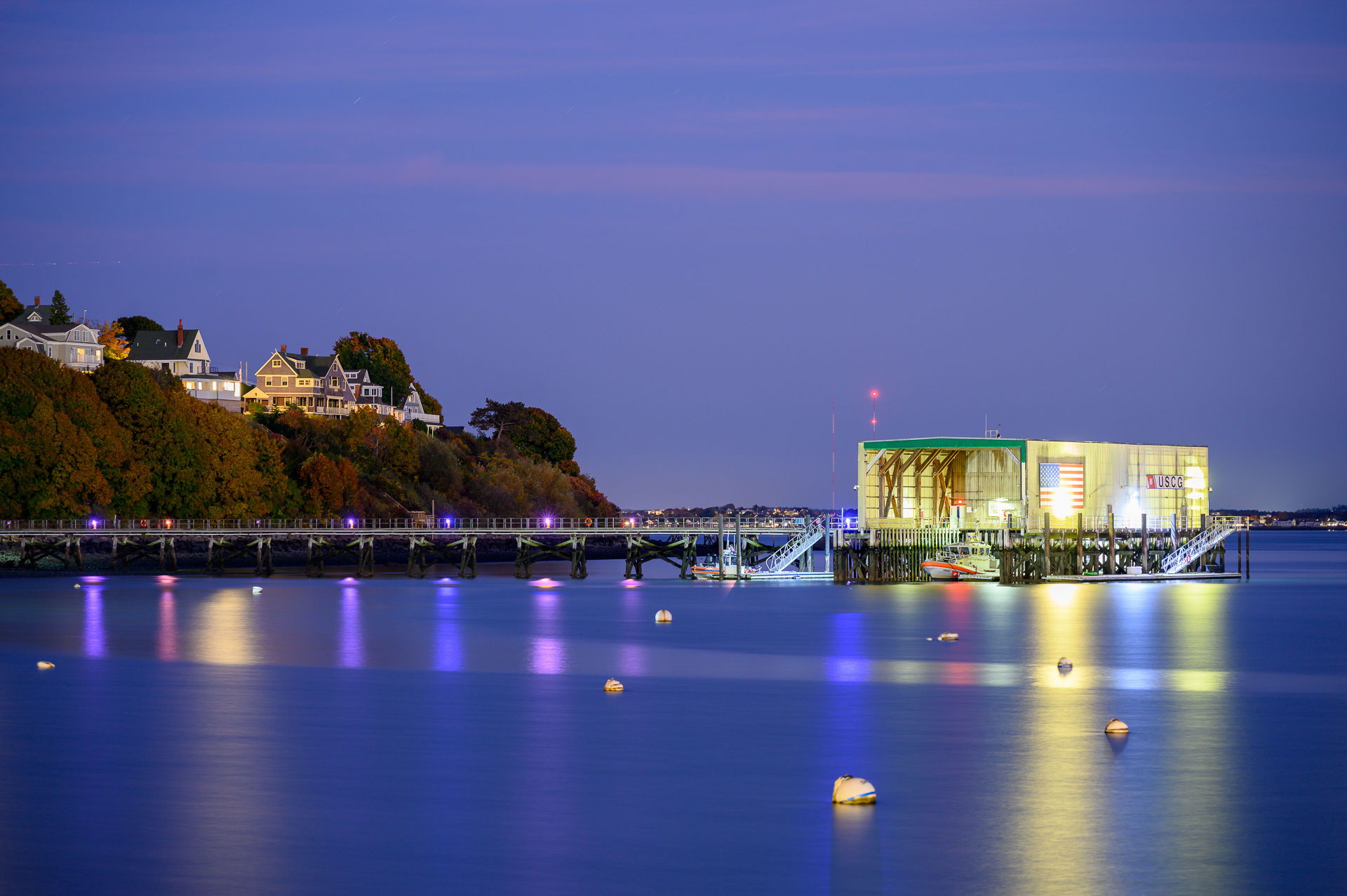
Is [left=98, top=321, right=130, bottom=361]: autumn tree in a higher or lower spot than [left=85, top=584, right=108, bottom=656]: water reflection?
higher

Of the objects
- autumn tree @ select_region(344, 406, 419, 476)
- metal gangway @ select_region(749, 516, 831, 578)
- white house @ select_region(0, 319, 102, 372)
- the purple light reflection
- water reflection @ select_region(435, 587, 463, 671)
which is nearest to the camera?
the purple light reflection

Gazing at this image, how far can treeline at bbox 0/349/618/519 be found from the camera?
99625 mm

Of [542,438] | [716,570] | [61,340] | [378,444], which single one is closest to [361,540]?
[716,570]

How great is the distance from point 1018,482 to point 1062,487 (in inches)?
93.1

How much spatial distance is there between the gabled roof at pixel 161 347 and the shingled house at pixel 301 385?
8654 mm

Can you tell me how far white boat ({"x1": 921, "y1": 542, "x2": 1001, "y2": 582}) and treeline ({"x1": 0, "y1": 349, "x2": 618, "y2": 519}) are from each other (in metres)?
58.4

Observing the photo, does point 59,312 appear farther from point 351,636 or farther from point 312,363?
point 351,636

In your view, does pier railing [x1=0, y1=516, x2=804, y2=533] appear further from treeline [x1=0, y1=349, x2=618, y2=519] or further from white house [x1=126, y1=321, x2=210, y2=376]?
white house [x1=126, y1=321, x2=210, y2=376]

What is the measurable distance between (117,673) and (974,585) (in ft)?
160

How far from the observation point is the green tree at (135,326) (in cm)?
17662

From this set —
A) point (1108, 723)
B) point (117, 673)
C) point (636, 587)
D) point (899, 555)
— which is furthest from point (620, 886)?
point (636, 587)

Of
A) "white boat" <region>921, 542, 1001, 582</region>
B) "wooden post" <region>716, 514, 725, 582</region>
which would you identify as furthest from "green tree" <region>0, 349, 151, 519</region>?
"white boat" <region>921, 542, 1001, 582</region>

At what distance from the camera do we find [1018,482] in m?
76.6

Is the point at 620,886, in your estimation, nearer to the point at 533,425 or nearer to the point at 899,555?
the point at 899,555
